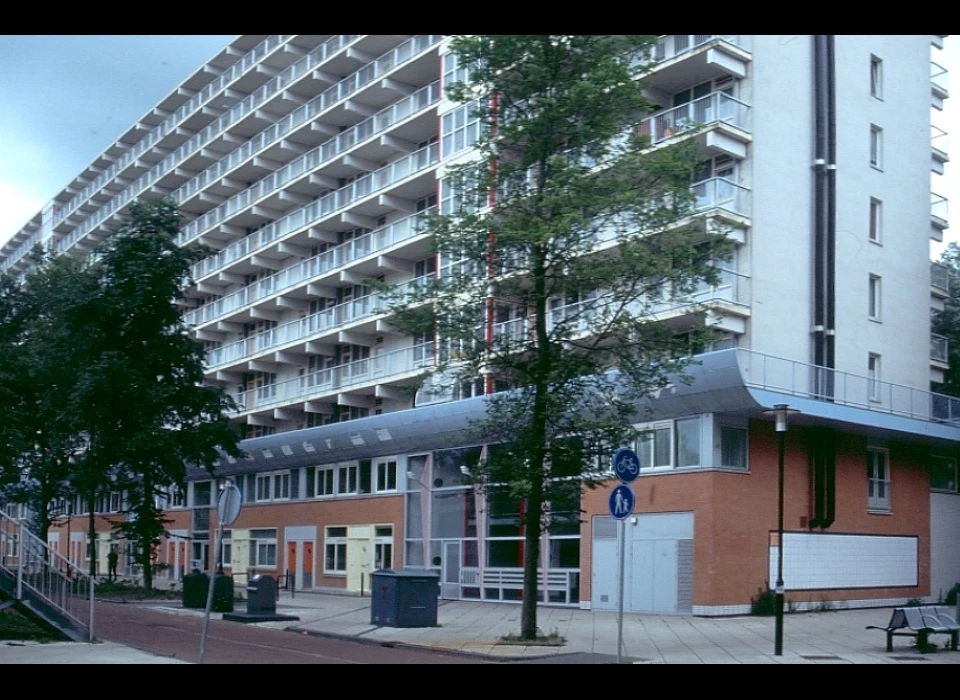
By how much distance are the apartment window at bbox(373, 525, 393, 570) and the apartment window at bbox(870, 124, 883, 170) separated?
67.4ft

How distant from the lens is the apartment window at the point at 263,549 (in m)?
52.1

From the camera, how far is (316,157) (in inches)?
2136

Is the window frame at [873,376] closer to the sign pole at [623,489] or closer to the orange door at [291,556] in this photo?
the sign pole at [623,489]

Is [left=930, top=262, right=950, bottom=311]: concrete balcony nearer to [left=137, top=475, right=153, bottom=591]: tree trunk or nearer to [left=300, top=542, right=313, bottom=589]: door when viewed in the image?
[left=300, top=542, right=313, bottom=589]: door

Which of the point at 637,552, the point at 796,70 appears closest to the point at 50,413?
the point at 637,552

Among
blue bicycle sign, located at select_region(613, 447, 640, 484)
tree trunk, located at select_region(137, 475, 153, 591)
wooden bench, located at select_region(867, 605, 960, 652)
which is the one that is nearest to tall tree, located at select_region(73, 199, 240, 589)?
tree trunk, located at select_region(137, 475, 153, 591)

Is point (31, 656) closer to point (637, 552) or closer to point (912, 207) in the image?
point (637, 552)

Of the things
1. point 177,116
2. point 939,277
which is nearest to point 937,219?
point 939,277

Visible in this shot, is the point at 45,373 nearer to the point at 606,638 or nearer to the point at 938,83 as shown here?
the point at 606,638

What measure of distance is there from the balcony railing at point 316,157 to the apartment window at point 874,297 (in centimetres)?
1748

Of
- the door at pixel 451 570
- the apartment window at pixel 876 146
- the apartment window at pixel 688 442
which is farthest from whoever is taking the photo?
the door at pixel 451 570

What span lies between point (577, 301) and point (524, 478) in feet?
13.2

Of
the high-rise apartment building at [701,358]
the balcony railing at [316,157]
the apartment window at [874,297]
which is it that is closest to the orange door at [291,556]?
the high-rise apartment building at [701,358]

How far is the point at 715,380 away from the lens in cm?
2939
